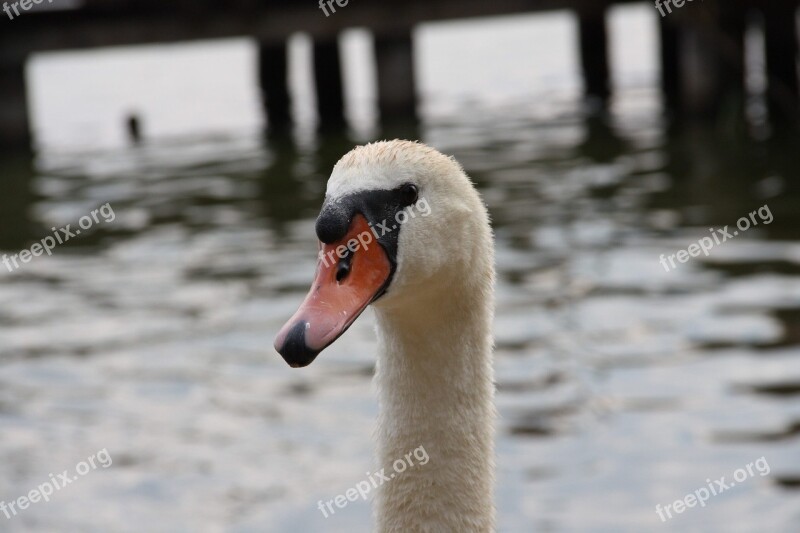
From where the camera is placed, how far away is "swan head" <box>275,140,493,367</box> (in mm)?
3426

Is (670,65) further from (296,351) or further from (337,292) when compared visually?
(296,351)

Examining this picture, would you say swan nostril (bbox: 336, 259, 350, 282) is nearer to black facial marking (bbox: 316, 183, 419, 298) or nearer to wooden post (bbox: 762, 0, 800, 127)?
black facial marking (bbox: 316, 183, 419, 298)

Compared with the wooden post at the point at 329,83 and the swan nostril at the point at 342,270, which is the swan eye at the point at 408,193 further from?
the wooden post at the point at 329,83

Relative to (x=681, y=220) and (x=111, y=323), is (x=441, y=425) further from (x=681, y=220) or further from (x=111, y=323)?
(x=681, y=220)

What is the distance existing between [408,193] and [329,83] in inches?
724

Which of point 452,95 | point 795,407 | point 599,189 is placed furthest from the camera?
point 452,95

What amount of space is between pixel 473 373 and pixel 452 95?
21.4 metres

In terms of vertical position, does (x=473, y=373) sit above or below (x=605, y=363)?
above

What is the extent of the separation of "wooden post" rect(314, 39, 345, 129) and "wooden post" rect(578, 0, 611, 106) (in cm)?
443

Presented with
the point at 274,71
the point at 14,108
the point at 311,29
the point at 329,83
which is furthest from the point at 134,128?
the point at 311,29

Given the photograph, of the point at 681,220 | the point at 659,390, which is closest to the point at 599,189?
Answer: the point at 681,220

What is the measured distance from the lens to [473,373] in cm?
399

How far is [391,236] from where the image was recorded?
357cm

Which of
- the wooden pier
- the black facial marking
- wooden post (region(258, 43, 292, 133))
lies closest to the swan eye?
the black facial marking
